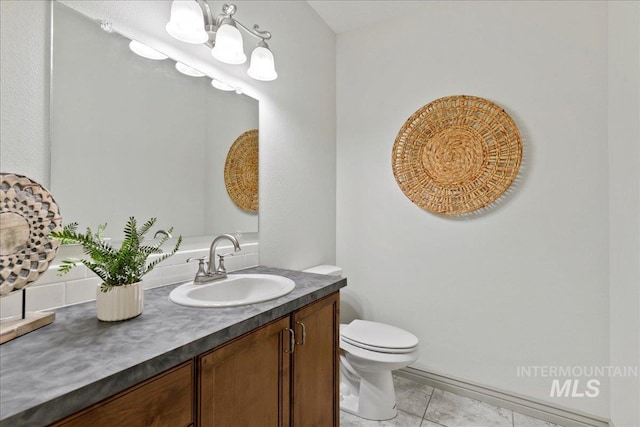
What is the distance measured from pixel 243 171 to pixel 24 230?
38.7 inches

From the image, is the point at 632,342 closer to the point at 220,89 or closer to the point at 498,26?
the point at 498,26

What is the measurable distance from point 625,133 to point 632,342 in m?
0.96

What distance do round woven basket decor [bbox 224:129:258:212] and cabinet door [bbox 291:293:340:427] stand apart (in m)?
0.72

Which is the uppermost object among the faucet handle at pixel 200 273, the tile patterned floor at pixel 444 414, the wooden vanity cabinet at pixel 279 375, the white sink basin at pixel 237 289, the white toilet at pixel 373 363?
the faucet handle at pixel 200 273

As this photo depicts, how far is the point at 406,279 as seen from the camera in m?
2.18

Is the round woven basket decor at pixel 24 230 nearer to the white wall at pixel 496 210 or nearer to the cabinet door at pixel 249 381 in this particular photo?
the cabinet door at pixel 249 381

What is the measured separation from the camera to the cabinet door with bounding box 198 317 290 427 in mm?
796

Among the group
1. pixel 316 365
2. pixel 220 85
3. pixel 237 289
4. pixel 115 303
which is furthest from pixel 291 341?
pixel 220 85

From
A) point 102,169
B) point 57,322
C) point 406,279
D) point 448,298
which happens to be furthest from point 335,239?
point 57,322

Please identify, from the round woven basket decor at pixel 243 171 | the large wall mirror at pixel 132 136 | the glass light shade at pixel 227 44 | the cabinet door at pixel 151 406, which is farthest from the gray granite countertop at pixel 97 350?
the glass light shade at pixel 227 44

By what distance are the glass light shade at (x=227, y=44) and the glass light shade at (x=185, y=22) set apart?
108 millimetres

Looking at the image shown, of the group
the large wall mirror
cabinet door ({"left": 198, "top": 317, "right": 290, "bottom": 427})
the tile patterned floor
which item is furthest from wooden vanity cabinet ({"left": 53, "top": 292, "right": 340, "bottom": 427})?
the large wall mirror

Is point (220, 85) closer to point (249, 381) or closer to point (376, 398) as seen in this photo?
point (249, 381)

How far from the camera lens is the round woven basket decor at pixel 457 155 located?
1821 millimetres
